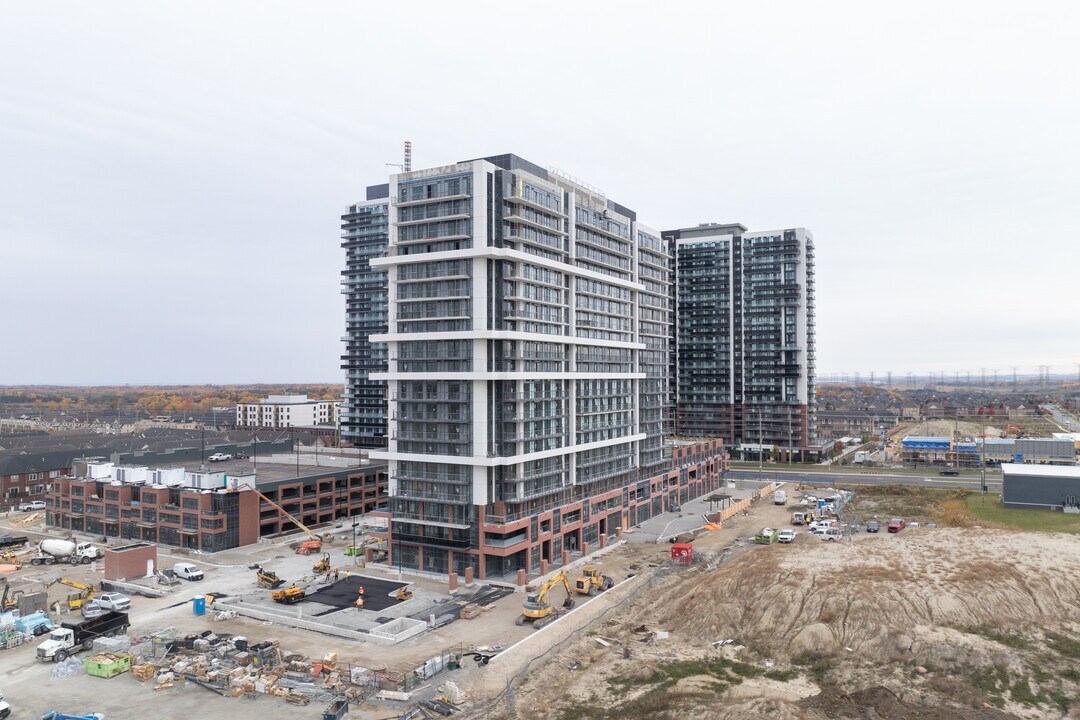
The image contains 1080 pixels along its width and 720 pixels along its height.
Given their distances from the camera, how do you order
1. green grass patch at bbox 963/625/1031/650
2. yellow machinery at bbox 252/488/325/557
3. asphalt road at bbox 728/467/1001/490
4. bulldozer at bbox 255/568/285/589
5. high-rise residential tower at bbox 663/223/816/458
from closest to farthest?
green grass patch at bbox 963/625/1031/650
bulldozer at bbox 255/568/285/589
yellow machinery at bbox 252/488/325/557
asphalt road at bbox 728/467/1001/490
high-rise residential tower at bbox 663/223/816/458

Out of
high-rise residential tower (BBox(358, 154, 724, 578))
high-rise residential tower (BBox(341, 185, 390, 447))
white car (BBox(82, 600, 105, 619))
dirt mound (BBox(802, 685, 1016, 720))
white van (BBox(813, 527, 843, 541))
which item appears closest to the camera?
dirt mound (BBox(802, 685, 1016, 720))

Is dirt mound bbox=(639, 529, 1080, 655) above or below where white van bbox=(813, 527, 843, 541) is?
above

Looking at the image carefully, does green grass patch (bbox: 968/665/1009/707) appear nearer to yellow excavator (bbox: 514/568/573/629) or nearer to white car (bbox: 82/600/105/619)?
yellow excavator (bbox: 514/568/573/629)

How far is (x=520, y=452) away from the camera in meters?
70.4

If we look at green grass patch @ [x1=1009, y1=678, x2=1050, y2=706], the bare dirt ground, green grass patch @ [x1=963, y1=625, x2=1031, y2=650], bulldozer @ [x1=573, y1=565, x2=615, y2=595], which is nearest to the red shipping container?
the bare dirt ground

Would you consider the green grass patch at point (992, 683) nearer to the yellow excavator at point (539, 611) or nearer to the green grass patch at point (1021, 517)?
the yellow excavator at point (539, 611)

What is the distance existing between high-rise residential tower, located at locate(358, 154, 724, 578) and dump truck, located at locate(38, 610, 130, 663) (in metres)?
25.6

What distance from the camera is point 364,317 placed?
5822 inches

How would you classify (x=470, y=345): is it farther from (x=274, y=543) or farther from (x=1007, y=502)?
(x=1007, y=502)

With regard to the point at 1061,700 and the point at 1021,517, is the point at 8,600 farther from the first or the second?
the point at 1021,517

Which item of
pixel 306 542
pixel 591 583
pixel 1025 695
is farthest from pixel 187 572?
pixel 1025 695

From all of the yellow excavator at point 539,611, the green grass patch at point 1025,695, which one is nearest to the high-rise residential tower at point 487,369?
the yellow excavator at point 539,611

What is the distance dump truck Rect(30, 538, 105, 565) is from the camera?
7888cm

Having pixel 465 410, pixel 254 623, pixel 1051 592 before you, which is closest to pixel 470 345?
pixel 465 410
